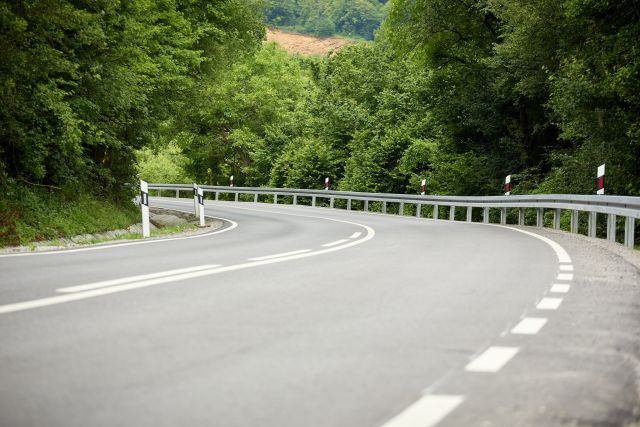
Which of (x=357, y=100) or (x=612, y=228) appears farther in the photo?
(x=357, y=100)

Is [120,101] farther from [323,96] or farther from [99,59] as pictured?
[323,96]

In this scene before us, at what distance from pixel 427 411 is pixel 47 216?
15.9 m

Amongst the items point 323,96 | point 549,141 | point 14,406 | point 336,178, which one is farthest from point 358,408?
point 323,96

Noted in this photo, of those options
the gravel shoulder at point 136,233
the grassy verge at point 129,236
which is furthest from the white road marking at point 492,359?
the grassy verge at point 129,236

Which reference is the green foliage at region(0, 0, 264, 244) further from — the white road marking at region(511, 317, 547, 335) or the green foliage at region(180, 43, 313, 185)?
the green foliage at region(180, 43, 313, 185)

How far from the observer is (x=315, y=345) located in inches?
207

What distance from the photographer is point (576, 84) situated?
23.6 metres

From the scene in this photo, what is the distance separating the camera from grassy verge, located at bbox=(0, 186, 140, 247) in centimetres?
1655

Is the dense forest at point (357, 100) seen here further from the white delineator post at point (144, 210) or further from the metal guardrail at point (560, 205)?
the metal guardrail at point (560, 205)

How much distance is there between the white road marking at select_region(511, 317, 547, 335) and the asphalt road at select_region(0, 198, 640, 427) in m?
0.04

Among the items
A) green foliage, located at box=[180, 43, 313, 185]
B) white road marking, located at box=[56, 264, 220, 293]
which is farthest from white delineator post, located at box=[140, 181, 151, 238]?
green foliage, located at box=[180, 43, 313, 185]

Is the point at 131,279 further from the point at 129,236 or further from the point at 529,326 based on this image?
the point at 129,236

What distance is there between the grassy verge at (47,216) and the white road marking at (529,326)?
449 inches

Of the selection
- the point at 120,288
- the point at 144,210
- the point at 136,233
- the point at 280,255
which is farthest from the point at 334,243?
the point at 120,288
